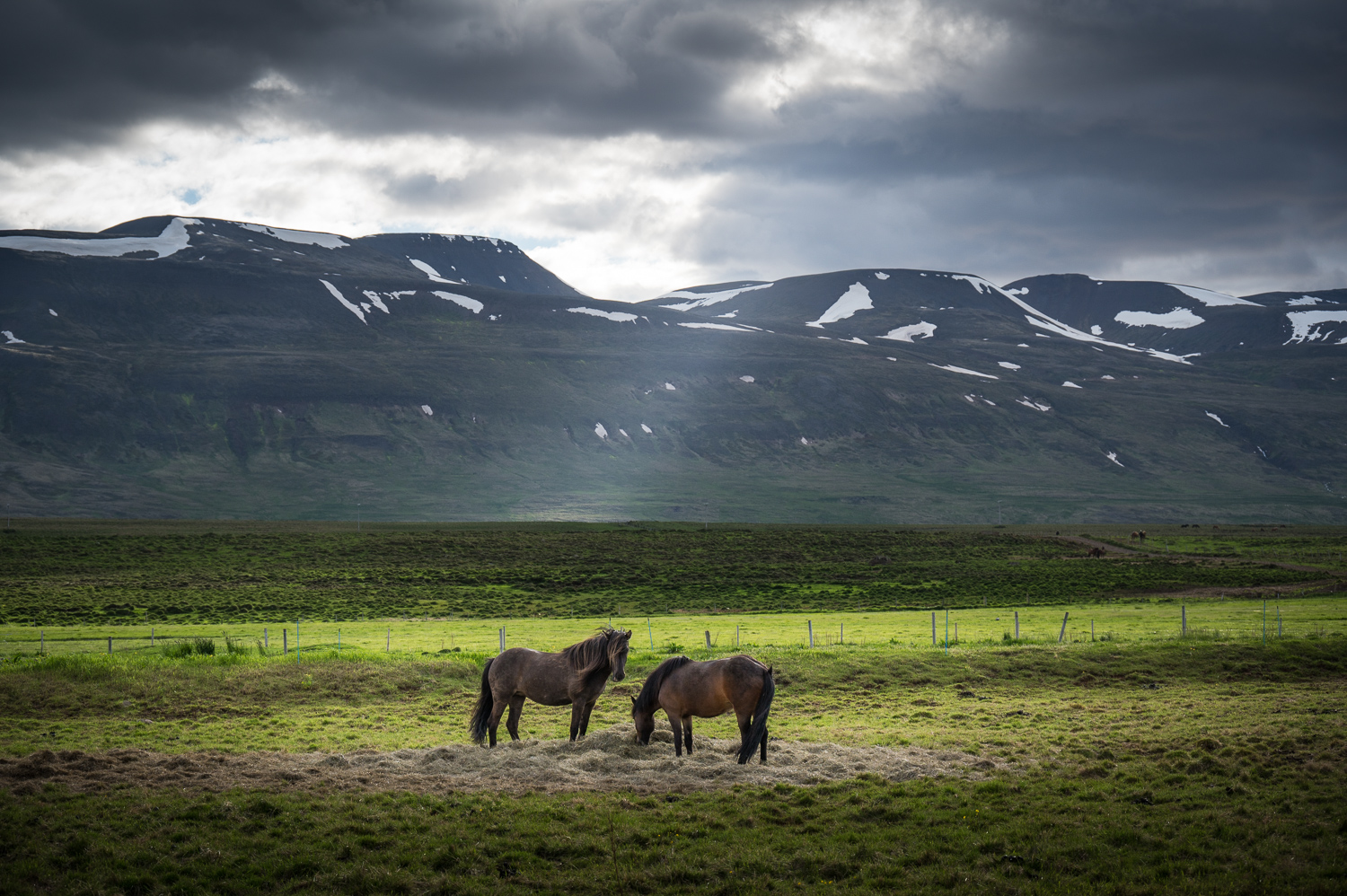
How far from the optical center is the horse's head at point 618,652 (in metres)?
17.9

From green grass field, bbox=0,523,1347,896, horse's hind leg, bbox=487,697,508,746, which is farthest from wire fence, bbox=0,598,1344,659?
horse's hind leg, bbox=487,697,508,746

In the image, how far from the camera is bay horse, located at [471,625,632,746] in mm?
18469

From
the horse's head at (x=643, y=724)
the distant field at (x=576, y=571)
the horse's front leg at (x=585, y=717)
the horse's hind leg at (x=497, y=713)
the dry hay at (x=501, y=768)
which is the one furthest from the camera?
the distant field at (x=576, y=571)

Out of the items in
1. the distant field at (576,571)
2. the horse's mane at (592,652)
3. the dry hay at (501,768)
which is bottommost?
the distant field at (576,571)

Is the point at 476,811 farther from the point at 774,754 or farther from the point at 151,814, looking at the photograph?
the point at 774,754

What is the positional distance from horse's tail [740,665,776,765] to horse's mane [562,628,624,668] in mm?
3161

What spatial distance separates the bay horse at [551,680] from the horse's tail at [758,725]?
9.38 ft

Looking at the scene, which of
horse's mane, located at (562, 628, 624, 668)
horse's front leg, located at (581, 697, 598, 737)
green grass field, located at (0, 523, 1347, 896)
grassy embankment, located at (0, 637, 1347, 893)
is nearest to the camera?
grassy embankment, located at (0, 637, 1347, 893)

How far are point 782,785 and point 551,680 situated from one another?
18.4ft

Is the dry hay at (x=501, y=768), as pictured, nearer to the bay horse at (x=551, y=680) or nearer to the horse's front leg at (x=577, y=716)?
the horse's front leg at (x=577, y=716)

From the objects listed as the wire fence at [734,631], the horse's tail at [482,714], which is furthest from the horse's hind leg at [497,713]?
the wire fence at [734,631]

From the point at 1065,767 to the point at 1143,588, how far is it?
2256 inches

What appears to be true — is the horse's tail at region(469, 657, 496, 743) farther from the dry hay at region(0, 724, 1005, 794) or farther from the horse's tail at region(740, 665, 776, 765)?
the horse's tail at region(740, 665, 776, 765)

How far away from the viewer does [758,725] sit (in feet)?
55.0
